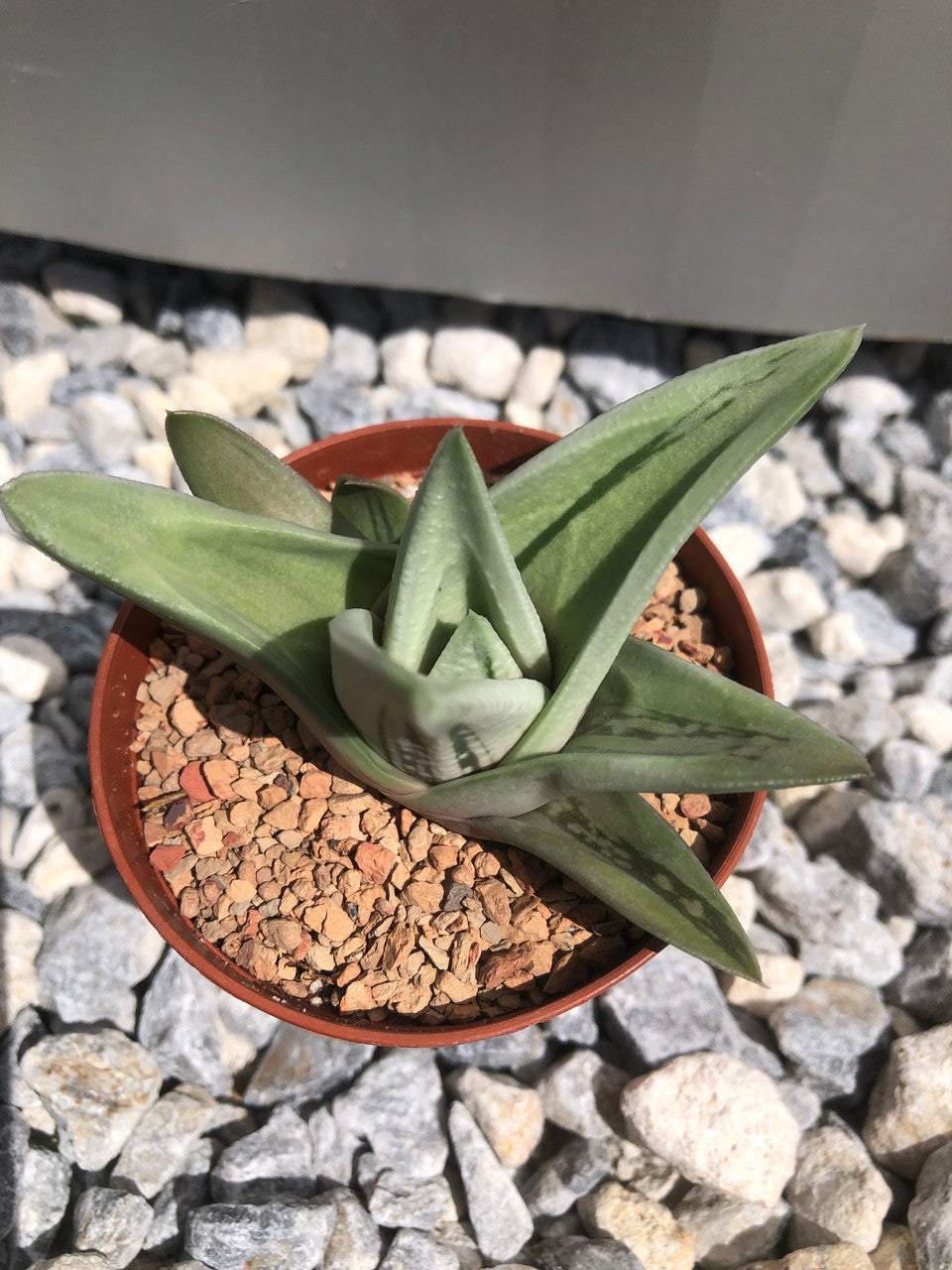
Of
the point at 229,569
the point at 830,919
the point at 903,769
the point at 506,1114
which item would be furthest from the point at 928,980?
the point at 229,569

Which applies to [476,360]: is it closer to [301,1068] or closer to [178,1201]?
[301,1068]

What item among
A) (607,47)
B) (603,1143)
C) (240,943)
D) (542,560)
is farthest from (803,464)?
(240,943)

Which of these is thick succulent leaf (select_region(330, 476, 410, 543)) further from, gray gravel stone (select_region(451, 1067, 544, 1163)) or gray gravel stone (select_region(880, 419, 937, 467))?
gray gravel stone (select_region(880, 419, 937, 467))

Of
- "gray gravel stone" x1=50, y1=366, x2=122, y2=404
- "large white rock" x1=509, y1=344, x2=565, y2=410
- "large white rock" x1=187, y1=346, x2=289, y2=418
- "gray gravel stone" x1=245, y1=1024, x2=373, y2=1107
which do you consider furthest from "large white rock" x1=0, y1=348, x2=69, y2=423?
"gray gravel stone" x1=245, y1=1024, x2=373, y2=1107

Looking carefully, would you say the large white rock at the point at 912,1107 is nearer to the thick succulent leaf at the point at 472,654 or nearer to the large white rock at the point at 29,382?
the thick succulent leaf at the point at 472,654

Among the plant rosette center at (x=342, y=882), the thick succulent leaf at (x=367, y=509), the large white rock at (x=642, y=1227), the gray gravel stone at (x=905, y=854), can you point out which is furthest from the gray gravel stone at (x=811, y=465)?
the large white rock at (x=642, y=1227)
